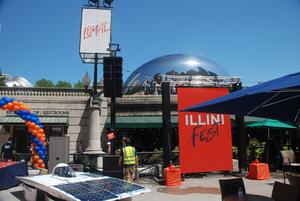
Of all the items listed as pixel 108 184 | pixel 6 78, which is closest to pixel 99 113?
pixel 108 184

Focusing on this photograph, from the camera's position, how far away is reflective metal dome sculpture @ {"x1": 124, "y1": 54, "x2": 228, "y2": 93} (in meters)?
32.2

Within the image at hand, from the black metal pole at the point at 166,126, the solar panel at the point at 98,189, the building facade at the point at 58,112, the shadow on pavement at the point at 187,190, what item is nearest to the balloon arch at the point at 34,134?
the building facade at the point at 58,112

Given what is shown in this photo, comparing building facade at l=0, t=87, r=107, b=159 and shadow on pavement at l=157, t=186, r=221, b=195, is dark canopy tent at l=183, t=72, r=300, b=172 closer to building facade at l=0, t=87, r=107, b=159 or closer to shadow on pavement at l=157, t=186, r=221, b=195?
shadow on pavement at l=157, t=186, r=221, b=195

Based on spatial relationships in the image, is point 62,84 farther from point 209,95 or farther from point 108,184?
point 108,184

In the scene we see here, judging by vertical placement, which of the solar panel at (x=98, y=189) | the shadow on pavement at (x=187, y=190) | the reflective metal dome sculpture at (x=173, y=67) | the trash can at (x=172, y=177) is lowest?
the shadow on pavement at (x=187, y=190)

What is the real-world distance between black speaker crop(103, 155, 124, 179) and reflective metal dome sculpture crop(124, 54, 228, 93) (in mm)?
20330

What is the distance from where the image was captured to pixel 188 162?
13148 millimetres

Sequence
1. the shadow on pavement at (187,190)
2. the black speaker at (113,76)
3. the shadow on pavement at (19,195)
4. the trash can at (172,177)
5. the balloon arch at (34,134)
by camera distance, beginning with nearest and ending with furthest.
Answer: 1. the shadow on pavement at (19,195)
2. the shadow on pavement at (187,190)
3. the black speaker at (113,76)
4. the trash can at (172,177)
5. the balloon arch at (34,134)

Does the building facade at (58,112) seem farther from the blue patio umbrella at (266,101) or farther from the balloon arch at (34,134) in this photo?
the blue patio umbrella at (266,101)

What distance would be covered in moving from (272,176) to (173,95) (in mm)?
10860

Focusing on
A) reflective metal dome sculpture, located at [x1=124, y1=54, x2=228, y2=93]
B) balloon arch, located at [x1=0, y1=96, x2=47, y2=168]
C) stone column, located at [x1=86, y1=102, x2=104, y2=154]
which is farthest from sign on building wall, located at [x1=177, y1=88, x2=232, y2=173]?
reflective metal dome sculpture, located at [x1=124, y1=54, x2=228, y2=93]

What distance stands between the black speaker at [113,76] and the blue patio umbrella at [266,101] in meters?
5.25

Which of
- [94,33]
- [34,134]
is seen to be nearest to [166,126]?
[34,134]

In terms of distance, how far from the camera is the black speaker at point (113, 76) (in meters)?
11.7
